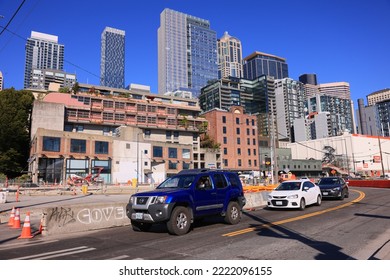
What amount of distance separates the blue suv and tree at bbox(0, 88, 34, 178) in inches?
2344

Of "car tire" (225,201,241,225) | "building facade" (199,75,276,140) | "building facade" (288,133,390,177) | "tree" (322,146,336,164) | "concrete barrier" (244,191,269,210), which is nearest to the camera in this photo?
"car tire" (225,201,241,225)

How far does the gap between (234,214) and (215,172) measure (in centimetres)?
177

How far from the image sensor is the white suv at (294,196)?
15.7 meters

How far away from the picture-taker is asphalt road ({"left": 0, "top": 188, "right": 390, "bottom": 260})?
7.08 meters

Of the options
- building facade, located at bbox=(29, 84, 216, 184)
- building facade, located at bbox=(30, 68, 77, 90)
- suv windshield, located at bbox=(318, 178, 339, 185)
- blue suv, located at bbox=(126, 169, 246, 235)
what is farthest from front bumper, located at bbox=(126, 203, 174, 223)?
building facade, located at bbox=(30, 68, 77, 90)

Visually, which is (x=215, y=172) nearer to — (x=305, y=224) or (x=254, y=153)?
(x=305, y=224)

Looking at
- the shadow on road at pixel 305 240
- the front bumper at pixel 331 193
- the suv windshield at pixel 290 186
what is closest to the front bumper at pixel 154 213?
the shadow on road at pixel 305 240

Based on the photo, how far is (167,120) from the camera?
8131cm

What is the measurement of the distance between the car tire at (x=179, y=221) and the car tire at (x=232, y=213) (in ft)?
7.51

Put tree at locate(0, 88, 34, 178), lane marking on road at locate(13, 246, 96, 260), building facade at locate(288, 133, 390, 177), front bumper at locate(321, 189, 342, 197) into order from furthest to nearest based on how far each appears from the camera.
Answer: building facade at locate(288, 133, 390, 177) → tree at locate(0, 88, 34, 178) → front bumper at locate(321, 189, 342, 197) → lane marking on road at locate(13, 246, 96, 260)

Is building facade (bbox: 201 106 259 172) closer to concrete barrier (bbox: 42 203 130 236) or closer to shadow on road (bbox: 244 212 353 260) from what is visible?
concrete barrier (bbox: 42 203 130 236)

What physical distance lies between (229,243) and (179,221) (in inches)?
80.3

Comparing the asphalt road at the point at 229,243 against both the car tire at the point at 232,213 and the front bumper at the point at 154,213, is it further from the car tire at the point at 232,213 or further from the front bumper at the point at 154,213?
the front bumper at the point at 154,213

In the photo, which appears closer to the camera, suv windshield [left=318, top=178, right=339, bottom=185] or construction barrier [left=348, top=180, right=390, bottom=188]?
suv windshield [left=318, top=178, right=339, bottom=185]
